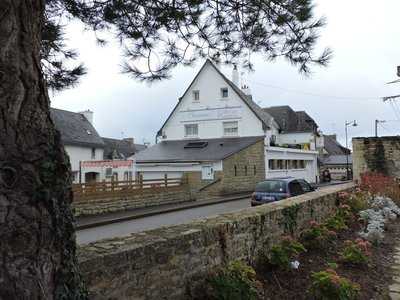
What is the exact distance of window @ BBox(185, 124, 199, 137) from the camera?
38459 mm

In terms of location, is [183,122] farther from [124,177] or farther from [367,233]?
[367,233]

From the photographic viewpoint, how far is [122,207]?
19.9 metres

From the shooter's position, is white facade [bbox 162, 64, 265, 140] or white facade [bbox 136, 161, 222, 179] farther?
white facade [bbox 162, 64, 265, 140]

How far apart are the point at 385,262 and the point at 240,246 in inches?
118

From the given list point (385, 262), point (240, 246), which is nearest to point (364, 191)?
point (385, 262)

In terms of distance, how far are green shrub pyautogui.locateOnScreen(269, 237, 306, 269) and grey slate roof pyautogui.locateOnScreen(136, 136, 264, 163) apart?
22.1 m

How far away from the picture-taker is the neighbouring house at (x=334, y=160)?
5694 cm

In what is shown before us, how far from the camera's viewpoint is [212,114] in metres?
37.9

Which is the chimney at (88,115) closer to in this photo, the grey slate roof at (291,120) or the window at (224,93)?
the window at (224,93)

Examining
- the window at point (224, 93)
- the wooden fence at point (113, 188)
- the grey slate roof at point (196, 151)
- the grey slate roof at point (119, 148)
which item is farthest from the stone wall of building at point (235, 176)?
the grey slate roof at point (119, 148)

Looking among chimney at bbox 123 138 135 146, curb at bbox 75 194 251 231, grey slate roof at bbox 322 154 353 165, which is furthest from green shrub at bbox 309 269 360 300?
chimney at bbox 123 138 135 146

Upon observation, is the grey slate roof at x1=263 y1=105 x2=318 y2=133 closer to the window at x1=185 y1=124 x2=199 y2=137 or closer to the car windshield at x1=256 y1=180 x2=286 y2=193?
the window at x1=185 y1=124 x2=199 y2=137

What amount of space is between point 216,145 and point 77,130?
15.9 m

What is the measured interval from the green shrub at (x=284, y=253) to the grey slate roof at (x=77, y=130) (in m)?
34.9
